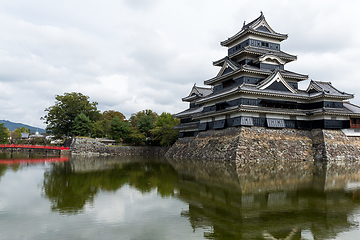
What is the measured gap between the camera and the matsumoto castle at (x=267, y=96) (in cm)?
2983

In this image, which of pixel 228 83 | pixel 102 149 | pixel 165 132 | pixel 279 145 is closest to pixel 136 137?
pixel 165 132

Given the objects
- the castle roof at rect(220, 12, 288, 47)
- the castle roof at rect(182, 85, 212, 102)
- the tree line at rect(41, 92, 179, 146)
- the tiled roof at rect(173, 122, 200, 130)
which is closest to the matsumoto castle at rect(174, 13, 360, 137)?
the castle roof at rect(220, 12, 288, 47)

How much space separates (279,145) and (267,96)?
5976mm

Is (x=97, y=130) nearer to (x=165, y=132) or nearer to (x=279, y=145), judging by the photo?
(x=165, y=132)

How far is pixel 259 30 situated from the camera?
117 ft

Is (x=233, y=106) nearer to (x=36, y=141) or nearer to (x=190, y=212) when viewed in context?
(x=190, y=212)

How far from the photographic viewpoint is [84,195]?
10141 millimetres

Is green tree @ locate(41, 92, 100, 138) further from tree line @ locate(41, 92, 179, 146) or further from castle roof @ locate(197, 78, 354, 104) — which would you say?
castle roof @ locate(197, 78, 354, 104)

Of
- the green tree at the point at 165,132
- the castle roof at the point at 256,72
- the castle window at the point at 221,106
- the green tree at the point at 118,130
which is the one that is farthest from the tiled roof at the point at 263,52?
the green tree at the point at 118,130

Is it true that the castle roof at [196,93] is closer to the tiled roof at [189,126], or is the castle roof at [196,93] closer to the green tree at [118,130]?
the tiled roof at [189,126]

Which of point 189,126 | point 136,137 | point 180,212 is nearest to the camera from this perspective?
point 180,212

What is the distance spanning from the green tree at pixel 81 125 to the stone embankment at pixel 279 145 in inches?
1087

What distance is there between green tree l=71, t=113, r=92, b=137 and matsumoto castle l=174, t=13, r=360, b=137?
1019 inches

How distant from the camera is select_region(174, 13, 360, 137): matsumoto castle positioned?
29828mm
